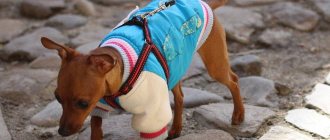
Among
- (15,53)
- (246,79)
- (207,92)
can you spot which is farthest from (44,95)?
(246,79)

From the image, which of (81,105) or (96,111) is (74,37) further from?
(81,105)

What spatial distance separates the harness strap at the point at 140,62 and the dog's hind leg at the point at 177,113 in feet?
1.48

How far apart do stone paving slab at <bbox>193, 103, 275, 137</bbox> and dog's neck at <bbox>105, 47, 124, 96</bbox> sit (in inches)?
38.5

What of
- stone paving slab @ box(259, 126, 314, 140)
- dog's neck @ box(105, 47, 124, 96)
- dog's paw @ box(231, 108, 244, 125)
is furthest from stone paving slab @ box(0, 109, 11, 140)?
stone paving slab @ box(259, 126, 314, 140)

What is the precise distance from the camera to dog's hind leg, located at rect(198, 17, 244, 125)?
2.82 meters

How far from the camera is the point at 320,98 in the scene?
3.35 metres

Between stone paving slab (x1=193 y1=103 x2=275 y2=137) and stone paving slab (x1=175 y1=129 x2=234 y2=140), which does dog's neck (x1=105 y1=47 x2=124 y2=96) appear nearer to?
stone paving slab (x1=175 y1=129 x2=234 y2=140)

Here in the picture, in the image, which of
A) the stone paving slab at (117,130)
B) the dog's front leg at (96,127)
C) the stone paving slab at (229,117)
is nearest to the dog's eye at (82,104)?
the dog's front leg at (96,127)

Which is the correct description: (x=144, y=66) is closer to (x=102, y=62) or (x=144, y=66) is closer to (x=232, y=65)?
(x=102, y=62)

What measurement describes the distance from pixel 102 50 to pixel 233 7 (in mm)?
2798

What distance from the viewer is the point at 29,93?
11.4 ft

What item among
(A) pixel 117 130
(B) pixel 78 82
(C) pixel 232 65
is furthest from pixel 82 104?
(C) pixel 232 65

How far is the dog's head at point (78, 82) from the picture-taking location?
2074 millimetres

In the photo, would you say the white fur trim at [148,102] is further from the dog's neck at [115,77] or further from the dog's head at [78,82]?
the dog's head at [78,82]
